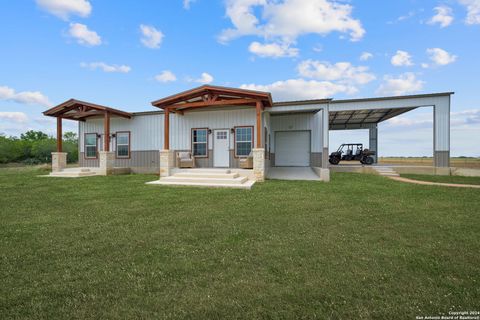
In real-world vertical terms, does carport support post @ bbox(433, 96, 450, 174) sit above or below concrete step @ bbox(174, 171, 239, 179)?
above

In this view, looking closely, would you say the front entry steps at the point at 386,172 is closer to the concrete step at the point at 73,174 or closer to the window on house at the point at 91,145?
the concrete step at the point at 73,174

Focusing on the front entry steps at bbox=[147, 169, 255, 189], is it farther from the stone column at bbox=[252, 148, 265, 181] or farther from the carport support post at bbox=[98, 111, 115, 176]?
the carport support post at bbox=[98, 111, 115, 176]

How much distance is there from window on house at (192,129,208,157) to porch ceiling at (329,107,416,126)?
8.09 meters

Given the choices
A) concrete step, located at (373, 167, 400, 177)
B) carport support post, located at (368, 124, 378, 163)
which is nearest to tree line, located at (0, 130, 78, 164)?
carport support post, located at (368, 124, 378, 163)

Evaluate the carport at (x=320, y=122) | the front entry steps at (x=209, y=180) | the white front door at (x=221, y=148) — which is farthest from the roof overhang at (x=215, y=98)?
the front entry steps at (x=209, y=180)

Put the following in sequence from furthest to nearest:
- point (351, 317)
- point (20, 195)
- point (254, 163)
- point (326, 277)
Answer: point (254, 163) → point (20, 195) → point (326, 277) → point (351, 317)

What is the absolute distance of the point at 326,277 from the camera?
2.59 meters

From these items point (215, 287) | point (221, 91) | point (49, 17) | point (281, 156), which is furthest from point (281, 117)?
point (215, 287)

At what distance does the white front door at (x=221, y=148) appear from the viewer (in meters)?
13.2

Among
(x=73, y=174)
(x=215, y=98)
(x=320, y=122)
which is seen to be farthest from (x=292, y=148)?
(x=73, y=174)

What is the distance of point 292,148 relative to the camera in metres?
15.2

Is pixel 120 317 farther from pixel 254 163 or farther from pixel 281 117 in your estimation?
pixel 281 117

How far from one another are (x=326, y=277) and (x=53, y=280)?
2866 mm

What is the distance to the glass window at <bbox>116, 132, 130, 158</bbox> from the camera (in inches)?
603
